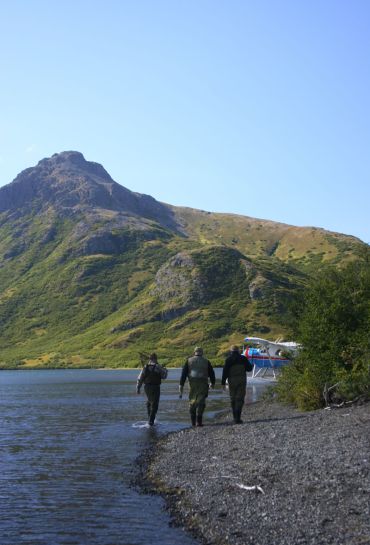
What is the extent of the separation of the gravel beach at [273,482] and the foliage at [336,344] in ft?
12.8

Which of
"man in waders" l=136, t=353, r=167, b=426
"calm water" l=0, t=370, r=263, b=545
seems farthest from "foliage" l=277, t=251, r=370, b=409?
"man in waders" l=136, t=353, r=167, b=426

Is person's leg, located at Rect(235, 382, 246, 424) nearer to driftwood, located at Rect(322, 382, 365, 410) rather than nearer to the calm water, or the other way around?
the calm water

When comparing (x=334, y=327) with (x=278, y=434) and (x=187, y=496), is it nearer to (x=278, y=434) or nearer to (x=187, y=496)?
(x=278, y=434)

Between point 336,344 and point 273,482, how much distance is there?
14414 millimetres

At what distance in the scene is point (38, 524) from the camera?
37.3ft

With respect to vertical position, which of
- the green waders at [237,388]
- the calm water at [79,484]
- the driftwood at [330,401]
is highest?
the green waders at [237,388]

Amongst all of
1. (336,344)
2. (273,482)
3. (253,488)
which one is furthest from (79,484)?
(336,344)

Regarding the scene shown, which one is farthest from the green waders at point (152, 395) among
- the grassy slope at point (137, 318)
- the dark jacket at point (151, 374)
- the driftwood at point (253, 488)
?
the grassy slope at point (137, 318)

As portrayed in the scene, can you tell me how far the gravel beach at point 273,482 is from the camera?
30.9 feet

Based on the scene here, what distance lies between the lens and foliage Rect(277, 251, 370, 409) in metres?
23.4

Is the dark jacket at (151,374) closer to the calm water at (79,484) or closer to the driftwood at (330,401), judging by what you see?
the calm water at (79,484)

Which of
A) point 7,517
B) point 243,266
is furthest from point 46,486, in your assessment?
point 243,266

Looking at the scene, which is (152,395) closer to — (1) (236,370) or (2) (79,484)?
(1) (236,370)

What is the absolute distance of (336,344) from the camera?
25.5 m
